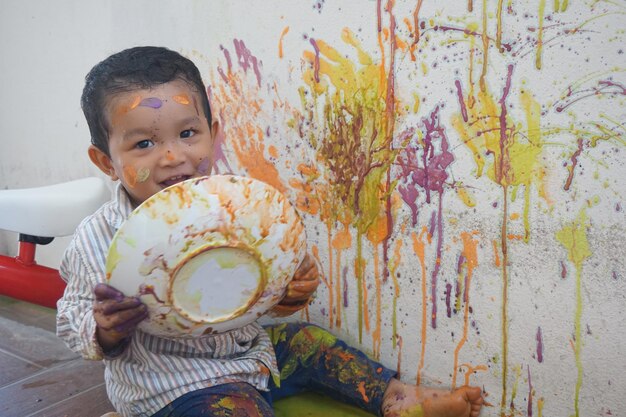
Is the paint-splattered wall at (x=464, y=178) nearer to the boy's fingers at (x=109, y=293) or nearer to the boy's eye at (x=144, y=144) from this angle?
the boy's eye at (x=144, y=144)

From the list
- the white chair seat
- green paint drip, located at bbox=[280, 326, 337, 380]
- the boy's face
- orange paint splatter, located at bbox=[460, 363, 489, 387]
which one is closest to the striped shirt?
the boy's face

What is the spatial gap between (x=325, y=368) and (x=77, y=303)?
62 cm

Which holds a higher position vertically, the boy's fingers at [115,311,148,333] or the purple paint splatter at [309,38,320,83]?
the purple paint splatter at [309,38,320,83]

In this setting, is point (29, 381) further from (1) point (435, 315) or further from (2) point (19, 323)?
(1) point (435, 315)

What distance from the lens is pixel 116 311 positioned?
1.05 meters

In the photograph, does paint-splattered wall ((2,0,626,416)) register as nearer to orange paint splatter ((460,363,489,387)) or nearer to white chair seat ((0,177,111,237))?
orange paint splatter ((460,363,489,387))

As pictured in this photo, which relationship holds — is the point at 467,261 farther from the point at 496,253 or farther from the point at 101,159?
the point at 101,159

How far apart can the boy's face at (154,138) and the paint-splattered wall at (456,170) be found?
1.44ft

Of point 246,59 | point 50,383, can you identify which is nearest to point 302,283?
point 246,59

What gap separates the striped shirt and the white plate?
0.18 metres

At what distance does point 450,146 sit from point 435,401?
57cm

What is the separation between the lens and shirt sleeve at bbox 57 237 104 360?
1190 mm

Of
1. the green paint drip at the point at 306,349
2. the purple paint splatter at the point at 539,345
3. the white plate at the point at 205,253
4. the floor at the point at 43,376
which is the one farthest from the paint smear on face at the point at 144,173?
the purple paint splatter at the point at 539,345

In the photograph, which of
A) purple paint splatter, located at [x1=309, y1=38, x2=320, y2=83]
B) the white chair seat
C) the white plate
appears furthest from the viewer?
the white chair seat
